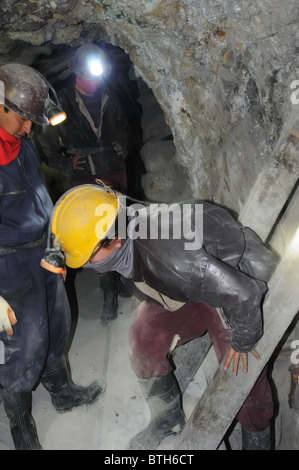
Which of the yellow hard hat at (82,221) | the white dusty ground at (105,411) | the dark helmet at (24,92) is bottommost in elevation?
the white dusty ground at (105,411)

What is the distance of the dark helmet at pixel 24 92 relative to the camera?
7.29ft

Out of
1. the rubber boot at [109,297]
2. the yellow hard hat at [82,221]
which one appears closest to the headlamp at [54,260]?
the yellow hard hat at [82,221]

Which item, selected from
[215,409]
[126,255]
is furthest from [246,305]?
[126,255]

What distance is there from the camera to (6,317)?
2.23 meters

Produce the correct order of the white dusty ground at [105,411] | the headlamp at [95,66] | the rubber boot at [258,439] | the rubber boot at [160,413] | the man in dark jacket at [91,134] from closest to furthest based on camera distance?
the rubber boot at [258,439], the rubber boot at [160,413], the white dusty ground at [105,411], the headlamp at [95,66], the man in dark jacket at [91,134]

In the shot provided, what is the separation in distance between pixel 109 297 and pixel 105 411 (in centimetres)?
129

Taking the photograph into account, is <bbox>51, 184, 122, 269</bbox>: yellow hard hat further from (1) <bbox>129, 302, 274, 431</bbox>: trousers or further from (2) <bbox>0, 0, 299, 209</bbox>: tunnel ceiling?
(2) <bbox>0, 0, 299, 209</bbox>: tunnel ceiling

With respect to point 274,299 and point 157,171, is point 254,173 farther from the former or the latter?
point 157,171

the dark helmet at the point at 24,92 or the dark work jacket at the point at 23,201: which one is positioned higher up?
the dark helmet at the point at 24,92

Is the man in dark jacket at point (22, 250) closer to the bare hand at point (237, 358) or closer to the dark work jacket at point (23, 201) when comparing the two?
the dark work jacket at point (23, 201)

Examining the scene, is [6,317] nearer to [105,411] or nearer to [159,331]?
[159,331]

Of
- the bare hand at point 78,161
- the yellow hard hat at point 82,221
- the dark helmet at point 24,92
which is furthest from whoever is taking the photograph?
the bare hand at point 78,161

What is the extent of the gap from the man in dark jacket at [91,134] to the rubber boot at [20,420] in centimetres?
152

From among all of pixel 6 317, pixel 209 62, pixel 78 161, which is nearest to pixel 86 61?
pixel 78 161
